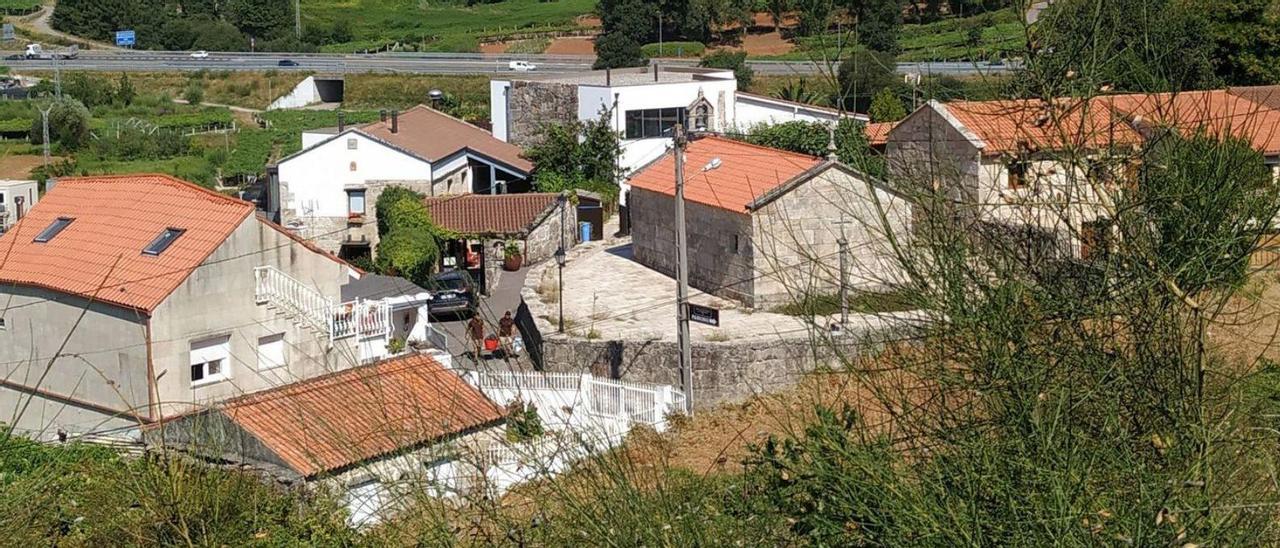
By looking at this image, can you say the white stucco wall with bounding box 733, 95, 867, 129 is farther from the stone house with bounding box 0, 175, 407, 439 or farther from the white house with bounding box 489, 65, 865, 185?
the stone house with bounding box 0, 175, 407, 439

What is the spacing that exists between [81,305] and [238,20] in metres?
61.6

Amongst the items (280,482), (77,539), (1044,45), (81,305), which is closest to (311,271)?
(81,305)

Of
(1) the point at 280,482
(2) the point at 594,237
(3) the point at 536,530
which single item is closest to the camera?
(3) the point at 536,530

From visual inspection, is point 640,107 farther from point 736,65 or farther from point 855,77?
point 855,77

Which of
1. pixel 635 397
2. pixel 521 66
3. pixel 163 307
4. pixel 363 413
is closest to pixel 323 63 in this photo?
pixel 521 66

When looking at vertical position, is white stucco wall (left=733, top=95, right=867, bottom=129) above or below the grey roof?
above

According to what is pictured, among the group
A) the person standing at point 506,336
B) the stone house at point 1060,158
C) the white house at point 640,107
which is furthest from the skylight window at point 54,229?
the stone house at point 1060,158

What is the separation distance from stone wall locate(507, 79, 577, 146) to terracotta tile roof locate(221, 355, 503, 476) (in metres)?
22.5

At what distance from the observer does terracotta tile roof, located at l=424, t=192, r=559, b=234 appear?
24.6 metres

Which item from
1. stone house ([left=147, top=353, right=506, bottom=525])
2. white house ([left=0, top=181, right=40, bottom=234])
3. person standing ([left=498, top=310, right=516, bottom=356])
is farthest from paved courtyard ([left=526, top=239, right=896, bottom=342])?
white house ([left=0, top=181, right=40, bottom=234])

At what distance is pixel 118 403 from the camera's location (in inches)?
601

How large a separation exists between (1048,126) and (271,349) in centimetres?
1324

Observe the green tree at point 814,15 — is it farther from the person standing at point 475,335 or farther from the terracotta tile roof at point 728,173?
the terracotta tile roof at point 728,173

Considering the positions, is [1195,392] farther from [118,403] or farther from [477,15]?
[477,15]
